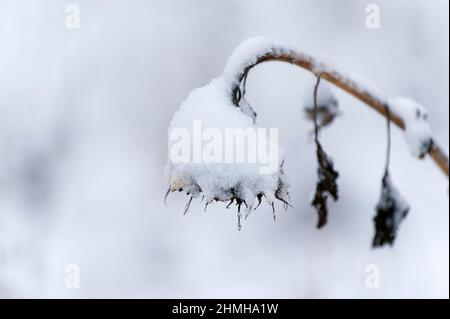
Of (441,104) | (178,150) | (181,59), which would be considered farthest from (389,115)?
(181,59)

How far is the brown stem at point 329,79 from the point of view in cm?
109

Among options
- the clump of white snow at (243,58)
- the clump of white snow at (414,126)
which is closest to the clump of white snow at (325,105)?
the clump of white snow at (414,126)

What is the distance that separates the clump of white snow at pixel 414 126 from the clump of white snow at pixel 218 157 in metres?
0.61

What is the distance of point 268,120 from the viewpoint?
453cm

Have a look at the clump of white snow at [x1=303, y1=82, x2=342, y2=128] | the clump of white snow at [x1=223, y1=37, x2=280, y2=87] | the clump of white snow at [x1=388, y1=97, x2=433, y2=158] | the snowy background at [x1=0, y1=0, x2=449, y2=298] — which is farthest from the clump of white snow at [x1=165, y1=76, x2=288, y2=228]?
the snowy background at [x1=0, y1=0, x2=449, y2=298]

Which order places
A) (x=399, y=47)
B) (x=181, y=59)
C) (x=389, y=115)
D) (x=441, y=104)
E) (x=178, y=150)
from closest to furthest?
1. (x=178, y=150)
2. (x=389, y=115)
3. (x=441, y=104)
4. (x=399, y=47)
5. (x=181, y=59)

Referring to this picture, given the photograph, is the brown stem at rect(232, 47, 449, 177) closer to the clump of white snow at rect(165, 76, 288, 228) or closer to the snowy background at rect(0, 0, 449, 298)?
the clump of white snow at rect(165, 76, 288, 228)

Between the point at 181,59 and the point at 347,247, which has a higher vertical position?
the point at 181,59

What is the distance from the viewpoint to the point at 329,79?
140 cm

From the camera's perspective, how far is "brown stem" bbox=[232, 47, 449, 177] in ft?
3.58

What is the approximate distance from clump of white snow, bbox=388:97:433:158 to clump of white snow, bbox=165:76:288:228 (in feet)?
2.01

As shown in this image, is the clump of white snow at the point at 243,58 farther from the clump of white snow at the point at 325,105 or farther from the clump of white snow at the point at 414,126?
the clump of white snow at the point at 325,105

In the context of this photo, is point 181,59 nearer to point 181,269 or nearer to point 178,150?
point 181,269

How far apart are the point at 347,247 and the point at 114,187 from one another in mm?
1974
